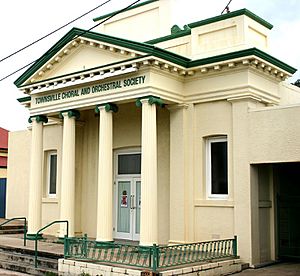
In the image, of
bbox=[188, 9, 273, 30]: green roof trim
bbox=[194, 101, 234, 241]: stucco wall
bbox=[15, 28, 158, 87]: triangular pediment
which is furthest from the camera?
bbox=[15, 28, 158, 87]: triangular pediment

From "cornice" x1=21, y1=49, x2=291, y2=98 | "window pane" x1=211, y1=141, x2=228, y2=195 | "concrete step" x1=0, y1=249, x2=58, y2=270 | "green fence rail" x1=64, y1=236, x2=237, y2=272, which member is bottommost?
"concrete step" x1=0, y1=249, x2=58, y2=270

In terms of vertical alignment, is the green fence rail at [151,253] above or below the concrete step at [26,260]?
above

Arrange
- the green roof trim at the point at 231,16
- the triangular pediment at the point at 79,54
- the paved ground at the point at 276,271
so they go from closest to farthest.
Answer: the paved ground at the point at 276,271, the green roof trim at the point at 231,16, the triangular pediment at the point at 79,54

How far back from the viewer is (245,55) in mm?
13789

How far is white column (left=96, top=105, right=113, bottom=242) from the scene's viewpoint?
14867mm

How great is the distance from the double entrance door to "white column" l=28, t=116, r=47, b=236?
8.67 feet

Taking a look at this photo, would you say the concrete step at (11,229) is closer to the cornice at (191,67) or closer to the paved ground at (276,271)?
the cornice at (191,67)

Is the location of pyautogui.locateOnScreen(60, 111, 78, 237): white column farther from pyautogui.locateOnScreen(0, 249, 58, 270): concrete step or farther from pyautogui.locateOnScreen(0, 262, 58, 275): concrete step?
pyautogui.locateOnScreen(0, 262, 58, 275): concrete step

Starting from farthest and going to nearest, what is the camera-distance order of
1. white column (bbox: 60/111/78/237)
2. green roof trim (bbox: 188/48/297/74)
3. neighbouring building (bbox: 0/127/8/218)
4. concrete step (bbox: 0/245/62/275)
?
neighbouring building (bbox: 0/127/8/218), white column (bbox: 60/111/78/237), green roof trim (bbox: 188/48/297/74), concrete step (bbox: 0/245/62/275)

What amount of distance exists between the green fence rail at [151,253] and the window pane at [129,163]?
13.1 feet

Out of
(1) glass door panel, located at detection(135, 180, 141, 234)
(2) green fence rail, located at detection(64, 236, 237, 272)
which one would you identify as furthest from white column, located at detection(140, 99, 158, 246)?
(1) glass door panel, located at detection(135, 180, 141, 234)

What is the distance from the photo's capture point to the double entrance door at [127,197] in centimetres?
1711

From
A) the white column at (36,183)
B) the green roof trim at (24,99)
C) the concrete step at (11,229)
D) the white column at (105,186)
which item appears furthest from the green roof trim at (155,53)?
the concrete step at (11,229)

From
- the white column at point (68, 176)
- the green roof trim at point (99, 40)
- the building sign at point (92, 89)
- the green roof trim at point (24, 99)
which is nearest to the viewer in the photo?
the green roof trim at point (99, 40)
